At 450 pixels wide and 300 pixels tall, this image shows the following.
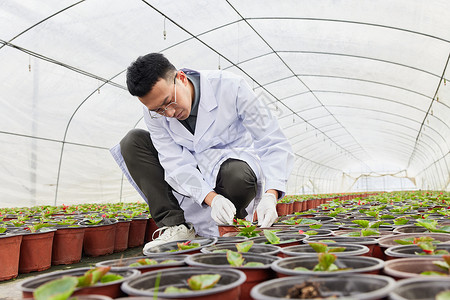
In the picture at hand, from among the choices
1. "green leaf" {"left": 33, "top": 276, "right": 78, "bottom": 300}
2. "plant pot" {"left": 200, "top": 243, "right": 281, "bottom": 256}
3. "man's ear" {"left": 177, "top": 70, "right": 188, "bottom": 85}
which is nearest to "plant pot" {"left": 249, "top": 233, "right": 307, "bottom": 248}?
"plant pot" {"left": 200, "top": 243, "right": 281, "bottom": 256}

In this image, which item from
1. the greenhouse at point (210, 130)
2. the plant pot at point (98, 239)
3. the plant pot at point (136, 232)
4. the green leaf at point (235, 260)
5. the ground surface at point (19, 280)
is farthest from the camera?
the plant pot at point (136, 232)

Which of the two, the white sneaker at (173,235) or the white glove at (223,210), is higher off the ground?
the white glove at (223,210)

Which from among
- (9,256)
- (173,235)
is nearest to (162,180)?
(173,235)

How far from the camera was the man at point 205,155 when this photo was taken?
2.96 meters

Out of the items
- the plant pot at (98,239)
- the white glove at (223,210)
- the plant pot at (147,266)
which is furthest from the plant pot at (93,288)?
the plant pot at (98,239)

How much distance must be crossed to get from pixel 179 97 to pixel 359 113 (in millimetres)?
14521

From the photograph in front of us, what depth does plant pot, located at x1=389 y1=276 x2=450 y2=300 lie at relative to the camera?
976 mm

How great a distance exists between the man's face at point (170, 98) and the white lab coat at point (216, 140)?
1.03ft

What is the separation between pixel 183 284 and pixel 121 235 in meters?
2.84

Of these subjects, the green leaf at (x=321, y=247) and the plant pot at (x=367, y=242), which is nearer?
the green leaf at (x=321, y=247)

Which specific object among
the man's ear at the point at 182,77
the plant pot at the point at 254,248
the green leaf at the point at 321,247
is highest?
the man's ear at the point at 182,77

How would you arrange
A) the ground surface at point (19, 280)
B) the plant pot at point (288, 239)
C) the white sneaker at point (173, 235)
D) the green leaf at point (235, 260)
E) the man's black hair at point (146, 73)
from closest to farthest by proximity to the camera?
the green leaf at point (235, 260)
the plant pot at point (288, 239)
the ground surface at point (19, 280)
the man's black hair at point (146, 73)
the white sneaker at point (173, 235)

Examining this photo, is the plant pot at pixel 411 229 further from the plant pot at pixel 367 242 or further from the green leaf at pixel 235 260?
the green leaf at pixel 235 260

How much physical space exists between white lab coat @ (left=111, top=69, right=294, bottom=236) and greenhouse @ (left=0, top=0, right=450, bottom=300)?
17 millimetres
